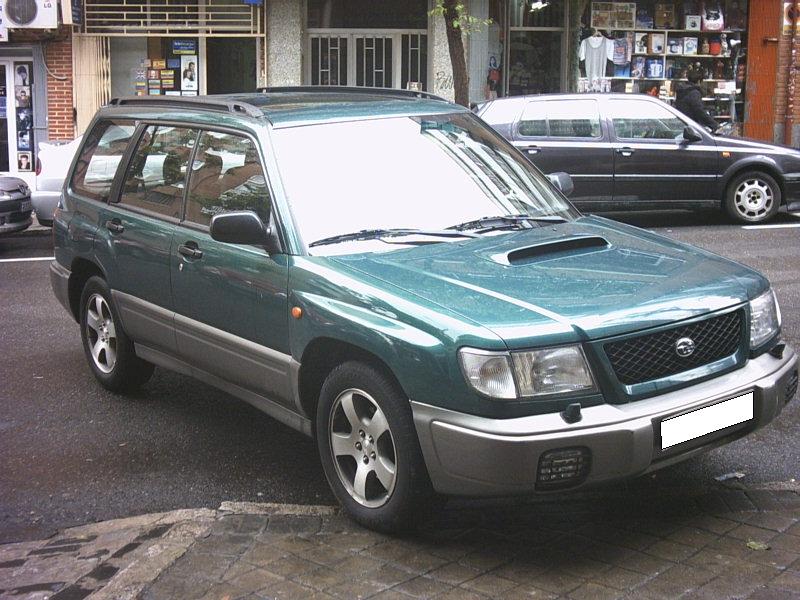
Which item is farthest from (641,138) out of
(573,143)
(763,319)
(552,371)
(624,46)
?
(552,371)

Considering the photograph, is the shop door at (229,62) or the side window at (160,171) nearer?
the side window at (160,171)

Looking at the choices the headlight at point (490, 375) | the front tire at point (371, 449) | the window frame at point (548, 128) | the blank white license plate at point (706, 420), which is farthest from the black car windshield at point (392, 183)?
the window frame at point (548, 128)

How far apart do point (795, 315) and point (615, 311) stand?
4.82 metres

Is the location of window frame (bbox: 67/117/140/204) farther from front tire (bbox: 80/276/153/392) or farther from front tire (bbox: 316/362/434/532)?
front tire (bbox: 316/362/434/532)

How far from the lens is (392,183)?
17.2 feet

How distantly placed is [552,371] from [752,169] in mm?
11015

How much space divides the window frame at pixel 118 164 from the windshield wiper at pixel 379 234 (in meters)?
1.99

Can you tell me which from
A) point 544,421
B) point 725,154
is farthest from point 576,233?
point 725,154

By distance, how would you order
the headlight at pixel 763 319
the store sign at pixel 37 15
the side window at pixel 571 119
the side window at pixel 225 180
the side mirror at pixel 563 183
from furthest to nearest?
the store sign at pixel 37 15
the side window at pixel 571 119
the side mirror at pixel 563 183
the side window at pixel 225 180
the headlight at pixel 763 319

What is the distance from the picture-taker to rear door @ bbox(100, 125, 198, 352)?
588cm

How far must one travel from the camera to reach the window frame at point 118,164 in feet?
21.3

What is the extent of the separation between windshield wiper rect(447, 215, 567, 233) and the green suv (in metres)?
0.01

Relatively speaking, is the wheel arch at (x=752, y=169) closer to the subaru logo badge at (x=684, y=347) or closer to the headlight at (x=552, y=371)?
the subaru logo badge at (x=684, y=347)

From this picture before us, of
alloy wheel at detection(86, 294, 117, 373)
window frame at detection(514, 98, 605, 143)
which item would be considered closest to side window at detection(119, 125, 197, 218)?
alloy wheel at detection(86, 294, 117, 373)
